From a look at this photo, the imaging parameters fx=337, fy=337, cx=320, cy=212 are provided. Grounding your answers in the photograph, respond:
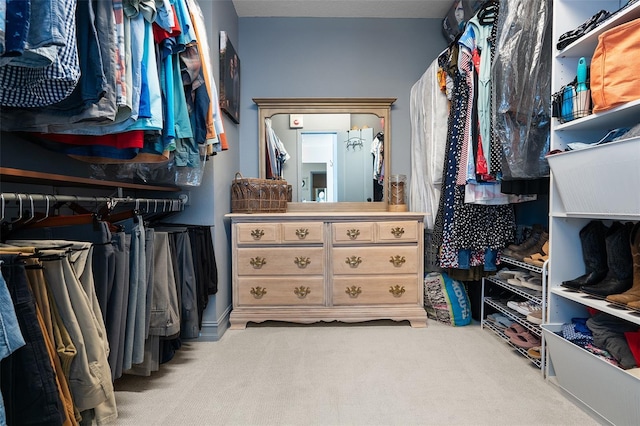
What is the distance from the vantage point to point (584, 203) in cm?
132

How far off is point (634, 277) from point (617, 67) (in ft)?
2.56

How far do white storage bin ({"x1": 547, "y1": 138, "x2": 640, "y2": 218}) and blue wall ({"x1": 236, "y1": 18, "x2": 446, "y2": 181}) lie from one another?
1651mm

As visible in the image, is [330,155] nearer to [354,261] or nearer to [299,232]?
[299,232]

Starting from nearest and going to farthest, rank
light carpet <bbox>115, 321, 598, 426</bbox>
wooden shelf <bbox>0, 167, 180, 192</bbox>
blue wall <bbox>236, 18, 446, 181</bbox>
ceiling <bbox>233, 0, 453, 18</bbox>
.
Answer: wooden shelf <bbox>0, 167, 180, 192</bbox>
light carpet <bbox>115, 321, 598, 426</bbox>
ceiling <bbox>233, 0, 453, 18</bbox>
blue wall <bbox>236, 18, 446, 181</bbox>

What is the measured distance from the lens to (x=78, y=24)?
0.95 meters

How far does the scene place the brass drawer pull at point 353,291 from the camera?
2.27m

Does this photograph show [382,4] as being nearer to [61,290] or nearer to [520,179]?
[520,179]

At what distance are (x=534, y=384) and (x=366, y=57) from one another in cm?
252

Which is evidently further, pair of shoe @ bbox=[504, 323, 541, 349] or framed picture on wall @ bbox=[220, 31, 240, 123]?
framed picture on wall @ bbox=[220, 31, 240, 123]

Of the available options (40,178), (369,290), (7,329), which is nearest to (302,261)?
(369,290)

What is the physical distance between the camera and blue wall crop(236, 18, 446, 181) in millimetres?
2793

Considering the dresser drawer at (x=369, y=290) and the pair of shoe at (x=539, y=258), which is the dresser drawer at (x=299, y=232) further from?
the pair of shoe at (x=539, y=258)

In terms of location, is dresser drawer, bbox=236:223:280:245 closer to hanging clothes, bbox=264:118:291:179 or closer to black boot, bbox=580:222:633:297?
hanging clothes, bbox=264:118:291:179

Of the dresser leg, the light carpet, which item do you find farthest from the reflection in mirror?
the light carpet
